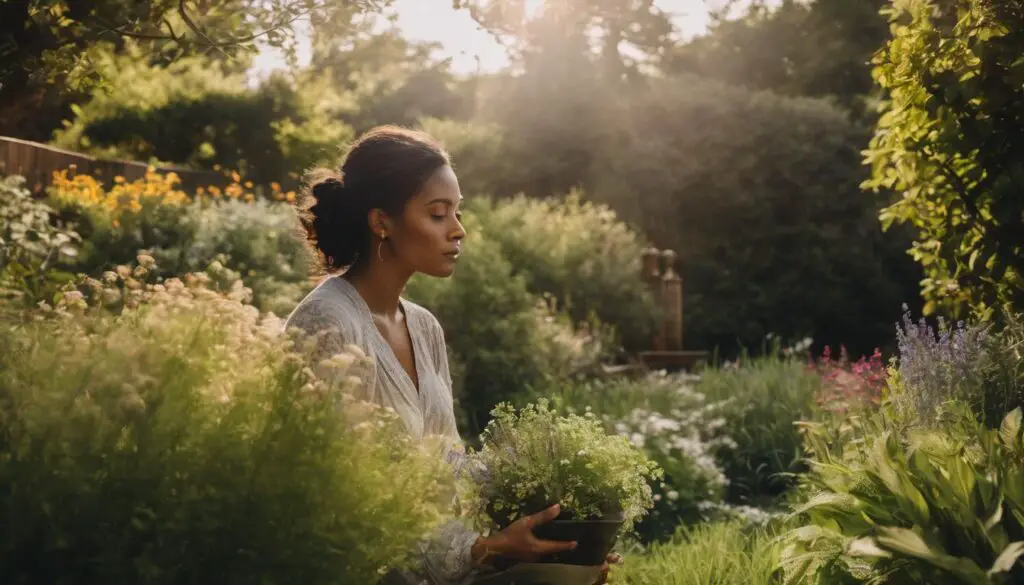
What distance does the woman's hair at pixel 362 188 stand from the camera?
3.46 meters

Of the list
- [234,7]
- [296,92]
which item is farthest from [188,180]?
[234,7]

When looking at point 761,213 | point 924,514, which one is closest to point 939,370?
point 924,514

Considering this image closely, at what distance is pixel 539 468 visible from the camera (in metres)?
2.76

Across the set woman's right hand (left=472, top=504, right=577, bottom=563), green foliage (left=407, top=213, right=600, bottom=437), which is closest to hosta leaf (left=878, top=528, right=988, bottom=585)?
woman's right hand (left=472, top=504, right=577, bottom=563)

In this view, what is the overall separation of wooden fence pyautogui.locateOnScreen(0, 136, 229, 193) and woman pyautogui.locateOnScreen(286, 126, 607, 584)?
→ 15.7ft

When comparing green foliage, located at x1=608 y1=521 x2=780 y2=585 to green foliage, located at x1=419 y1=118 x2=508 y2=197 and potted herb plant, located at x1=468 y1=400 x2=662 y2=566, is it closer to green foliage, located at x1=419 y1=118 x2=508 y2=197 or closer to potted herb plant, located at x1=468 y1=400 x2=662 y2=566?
potted herb plant, located at x1=468 y1=400 x2=662 y2=566

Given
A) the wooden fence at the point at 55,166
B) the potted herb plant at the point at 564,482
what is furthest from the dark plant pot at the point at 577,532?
the wooden fence at the point at 55,166

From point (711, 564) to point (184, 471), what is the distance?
294 centimetres

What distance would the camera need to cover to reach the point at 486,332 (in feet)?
27.9

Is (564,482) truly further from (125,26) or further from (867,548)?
(125,26)

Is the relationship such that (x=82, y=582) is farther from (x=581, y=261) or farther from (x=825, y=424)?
(x=581, y=261)

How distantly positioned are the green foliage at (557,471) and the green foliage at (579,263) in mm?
7153

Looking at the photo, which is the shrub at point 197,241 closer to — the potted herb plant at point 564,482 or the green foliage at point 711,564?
the green foliage at point 711,564

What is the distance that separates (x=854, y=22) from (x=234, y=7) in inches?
796
